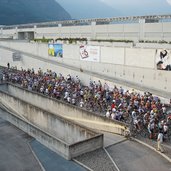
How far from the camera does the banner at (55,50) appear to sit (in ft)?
122

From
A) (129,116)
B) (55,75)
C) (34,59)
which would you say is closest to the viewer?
(129,116)

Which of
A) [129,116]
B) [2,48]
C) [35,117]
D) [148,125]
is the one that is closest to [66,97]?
[35,117]

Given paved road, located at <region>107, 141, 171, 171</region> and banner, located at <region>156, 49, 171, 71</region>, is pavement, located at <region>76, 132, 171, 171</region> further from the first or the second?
banner, located at <region>156, 49, 171, 71</region>

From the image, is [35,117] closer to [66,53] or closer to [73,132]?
[73,132]

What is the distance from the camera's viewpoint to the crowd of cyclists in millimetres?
18719

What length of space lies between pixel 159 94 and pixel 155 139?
7030 millimetres

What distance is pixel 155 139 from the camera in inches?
701

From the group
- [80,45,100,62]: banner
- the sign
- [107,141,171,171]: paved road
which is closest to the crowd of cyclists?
[107,141,171,171]: paved road

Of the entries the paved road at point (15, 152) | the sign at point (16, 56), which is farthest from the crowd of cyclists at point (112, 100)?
the sign at point (16, 56)

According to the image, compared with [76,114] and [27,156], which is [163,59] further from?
[27,156]

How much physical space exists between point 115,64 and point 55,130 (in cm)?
1210

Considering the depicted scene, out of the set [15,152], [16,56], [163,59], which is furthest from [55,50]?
[15,152]

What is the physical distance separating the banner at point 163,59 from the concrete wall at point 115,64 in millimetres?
414

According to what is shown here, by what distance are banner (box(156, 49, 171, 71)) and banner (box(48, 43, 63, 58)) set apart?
571 inches
